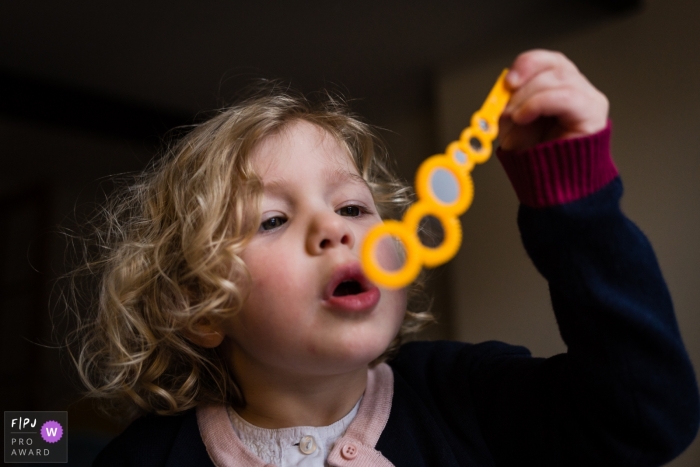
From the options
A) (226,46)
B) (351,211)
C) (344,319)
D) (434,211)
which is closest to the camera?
(434,211)

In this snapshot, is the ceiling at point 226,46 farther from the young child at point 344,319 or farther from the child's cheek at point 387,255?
the child's cheek at point 387,255

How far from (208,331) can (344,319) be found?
22cm

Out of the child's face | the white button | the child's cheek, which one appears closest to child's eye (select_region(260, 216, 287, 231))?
the child's face

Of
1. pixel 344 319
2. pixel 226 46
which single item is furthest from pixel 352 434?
pixel 226 46

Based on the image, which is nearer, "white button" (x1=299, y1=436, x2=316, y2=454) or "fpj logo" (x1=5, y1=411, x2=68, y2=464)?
"white button" (x1=299, y1=436, x2=316, y2=454)

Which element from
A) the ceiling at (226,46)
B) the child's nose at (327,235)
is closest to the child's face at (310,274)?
the child's nose at (327,235)

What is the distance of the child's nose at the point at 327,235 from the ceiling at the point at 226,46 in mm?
476

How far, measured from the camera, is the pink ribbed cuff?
481mm

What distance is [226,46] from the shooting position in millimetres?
971

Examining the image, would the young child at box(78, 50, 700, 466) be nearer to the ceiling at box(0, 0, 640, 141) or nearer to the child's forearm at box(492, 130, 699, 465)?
the child's forearm at box(492, 130, 699, 465)

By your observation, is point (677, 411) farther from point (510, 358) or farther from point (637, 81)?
point (637, 81)

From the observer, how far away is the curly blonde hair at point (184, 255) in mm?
634

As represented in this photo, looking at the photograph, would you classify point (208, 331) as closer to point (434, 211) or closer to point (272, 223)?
point (272, 223)

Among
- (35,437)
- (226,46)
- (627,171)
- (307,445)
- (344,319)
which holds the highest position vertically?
(226,46)
